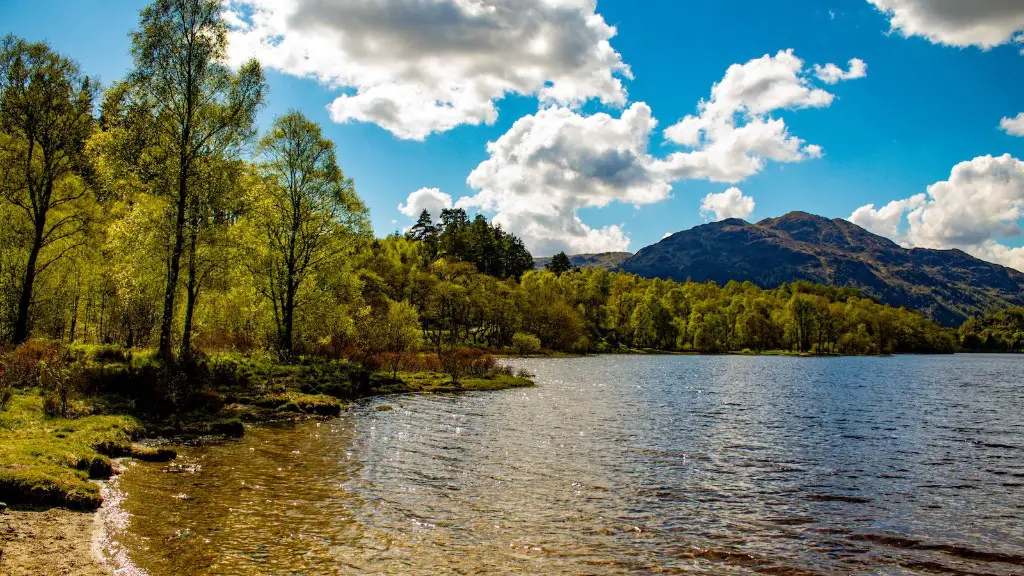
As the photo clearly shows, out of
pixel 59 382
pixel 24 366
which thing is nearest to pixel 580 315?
pixel 24 366

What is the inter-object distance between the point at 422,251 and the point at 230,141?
114649 mm

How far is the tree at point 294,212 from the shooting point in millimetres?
46656

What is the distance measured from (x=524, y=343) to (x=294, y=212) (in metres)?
75.3

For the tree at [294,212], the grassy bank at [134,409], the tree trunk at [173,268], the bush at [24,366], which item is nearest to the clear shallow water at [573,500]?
the grassy bank at [134,409]

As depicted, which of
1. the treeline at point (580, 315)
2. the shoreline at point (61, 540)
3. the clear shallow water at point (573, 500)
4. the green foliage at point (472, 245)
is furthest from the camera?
the green foliage at point (472, 245)

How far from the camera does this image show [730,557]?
12.9 m

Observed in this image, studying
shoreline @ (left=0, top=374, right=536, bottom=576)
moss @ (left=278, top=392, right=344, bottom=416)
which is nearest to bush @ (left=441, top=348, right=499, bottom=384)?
moss @ (left=278, top=392, right=344, bottom=416)

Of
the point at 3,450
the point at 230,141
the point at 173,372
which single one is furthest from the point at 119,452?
the point at 230,141

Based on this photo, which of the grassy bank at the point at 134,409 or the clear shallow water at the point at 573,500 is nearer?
the clear shallow water at the point at 573,500

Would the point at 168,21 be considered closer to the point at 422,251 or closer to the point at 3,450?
the point at 3,450

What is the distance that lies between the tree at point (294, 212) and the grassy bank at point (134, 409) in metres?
7.52

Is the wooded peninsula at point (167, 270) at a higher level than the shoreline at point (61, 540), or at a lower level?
higher

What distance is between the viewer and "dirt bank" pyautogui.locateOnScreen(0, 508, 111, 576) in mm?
9734

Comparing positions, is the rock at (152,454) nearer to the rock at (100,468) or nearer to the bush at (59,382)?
the rock at (100,468)
